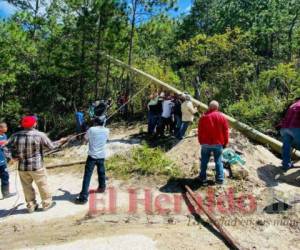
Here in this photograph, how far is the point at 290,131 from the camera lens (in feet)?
31.0

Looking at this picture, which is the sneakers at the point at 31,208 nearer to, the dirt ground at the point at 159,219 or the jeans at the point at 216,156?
the dirt ground at the point at 159,219

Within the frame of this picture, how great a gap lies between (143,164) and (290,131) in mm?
3663

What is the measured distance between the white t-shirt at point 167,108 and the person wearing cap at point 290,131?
13.5 ft

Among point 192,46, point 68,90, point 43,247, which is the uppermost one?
point 192,46

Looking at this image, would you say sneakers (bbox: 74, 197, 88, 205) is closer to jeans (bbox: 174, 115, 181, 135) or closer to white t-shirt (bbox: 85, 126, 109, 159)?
white t-shirt (bbox: 85, 126, 109, 159)

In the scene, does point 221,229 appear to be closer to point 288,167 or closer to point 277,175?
point 277,175

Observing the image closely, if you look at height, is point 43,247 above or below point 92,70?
below

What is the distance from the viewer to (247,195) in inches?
335

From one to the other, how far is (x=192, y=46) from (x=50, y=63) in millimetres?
7016

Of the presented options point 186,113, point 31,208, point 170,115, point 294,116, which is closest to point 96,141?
point 31,208

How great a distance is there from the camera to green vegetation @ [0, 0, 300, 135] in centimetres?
1759

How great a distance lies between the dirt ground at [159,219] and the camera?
666cm

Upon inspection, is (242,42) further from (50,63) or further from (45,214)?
(45,214)

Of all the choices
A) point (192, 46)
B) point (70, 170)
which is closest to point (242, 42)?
point (192, 46)
